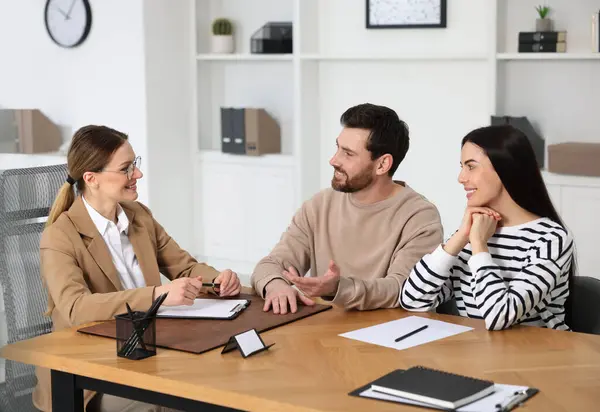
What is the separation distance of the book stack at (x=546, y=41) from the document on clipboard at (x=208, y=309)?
301cm

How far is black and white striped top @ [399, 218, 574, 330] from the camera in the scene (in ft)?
8.16

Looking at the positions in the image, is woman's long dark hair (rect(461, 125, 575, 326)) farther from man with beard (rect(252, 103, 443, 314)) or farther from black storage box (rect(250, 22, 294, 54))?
black storage box (rect(250, 22, 294, 54))

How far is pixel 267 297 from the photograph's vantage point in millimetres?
2742

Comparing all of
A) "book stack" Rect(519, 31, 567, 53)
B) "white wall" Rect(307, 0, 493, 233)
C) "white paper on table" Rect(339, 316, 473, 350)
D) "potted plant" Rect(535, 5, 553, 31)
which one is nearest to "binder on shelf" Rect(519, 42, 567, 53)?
"book stack" Rect(519, 31, 567, 53)

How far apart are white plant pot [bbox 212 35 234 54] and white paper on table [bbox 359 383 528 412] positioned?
464cm

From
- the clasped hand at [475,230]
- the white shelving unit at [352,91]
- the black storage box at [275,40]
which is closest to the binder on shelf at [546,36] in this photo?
the white shelving unit at [352,91]

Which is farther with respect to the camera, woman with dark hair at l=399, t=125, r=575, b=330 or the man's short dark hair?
the man's short dark hair

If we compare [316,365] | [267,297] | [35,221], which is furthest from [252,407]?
[35,221]

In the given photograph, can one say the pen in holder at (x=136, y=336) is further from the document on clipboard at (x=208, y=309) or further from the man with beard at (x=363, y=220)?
the man with beard at (x=363, y=220)

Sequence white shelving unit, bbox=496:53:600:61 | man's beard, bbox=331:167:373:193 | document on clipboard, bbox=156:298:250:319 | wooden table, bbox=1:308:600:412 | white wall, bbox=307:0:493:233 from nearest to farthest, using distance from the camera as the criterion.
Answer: wooden table, bbox=1:308:600:412
document on clipboard, bbox=156:298:250:319
man's beard, bbox=331:167:373:193
white shelving unit, bbox=496:53:600:61
white wall, bbox=307:0:493:233

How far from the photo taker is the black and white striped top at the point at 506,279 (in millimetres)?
2486

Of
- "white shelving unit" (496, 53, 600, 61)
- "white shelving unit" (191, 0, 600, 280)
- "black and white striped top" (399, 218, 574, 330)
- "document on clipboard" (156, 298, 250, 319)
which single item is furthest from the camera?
"white shelving unit" (191, 0, 600, 280)

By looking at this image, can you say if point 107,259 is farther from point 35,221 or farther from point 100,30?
point 100,30

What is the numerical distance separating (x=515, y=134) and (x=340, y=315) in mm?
693
